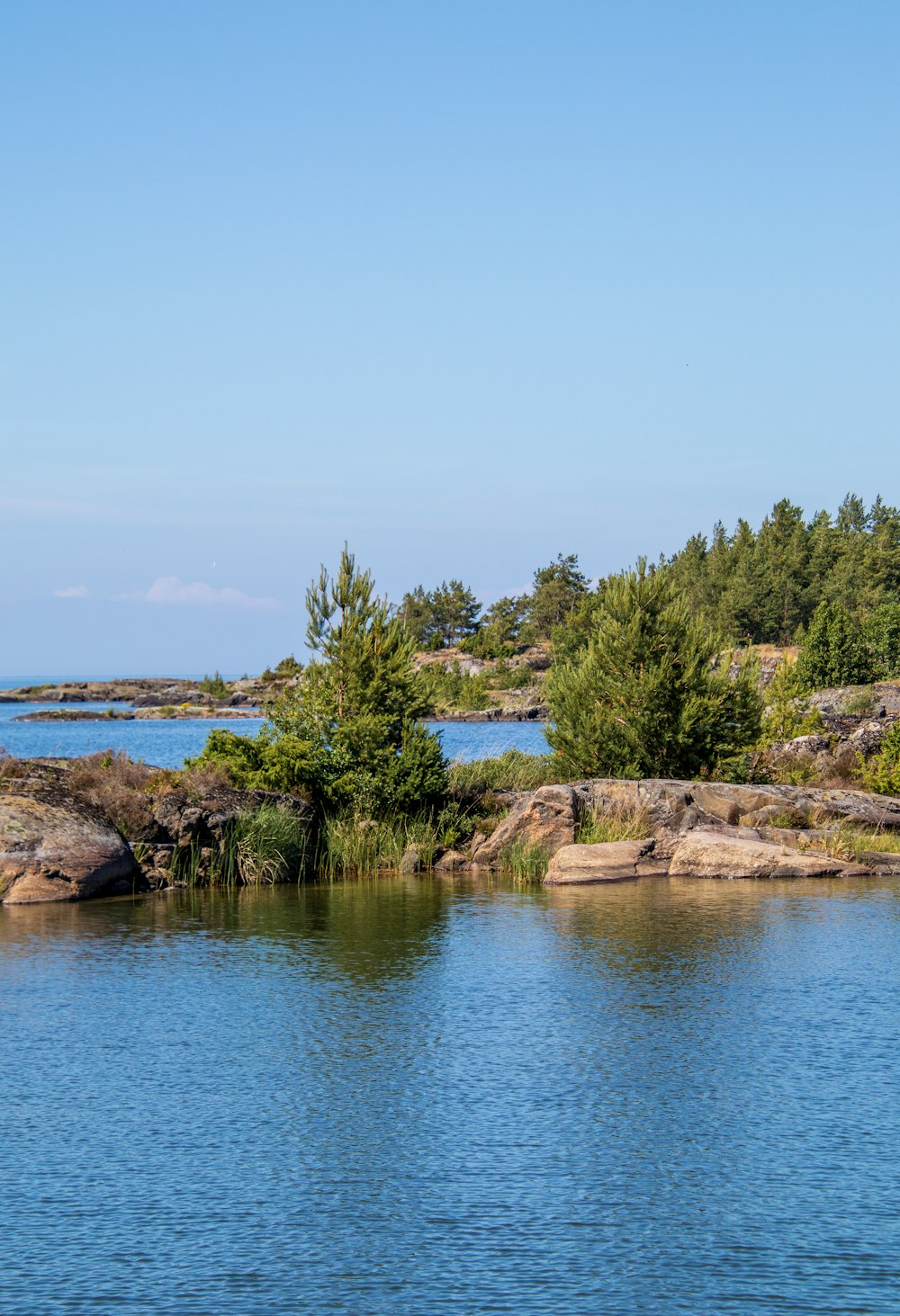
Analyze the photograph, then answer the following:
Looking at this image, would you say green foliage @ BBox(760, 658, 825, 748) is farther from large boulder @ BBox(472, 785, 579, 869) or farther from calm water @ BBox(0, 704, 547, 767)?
calm water @ BBox(0, 704, 547, 767)

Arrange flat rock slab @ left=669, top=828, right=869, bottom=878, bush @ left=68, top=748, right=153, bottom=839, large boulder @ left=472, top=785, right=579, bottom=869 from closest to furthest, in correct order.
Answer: flat rock slab @ left=669, top=828, right=869, bottom=878 < bush @ left=68, top=748, right=153, bottom=839 < large boulder @ left=472, top=785, right=579, bottom=869

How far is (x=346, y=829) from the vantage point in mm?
25875

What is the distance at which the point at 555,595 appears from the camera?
151875mm

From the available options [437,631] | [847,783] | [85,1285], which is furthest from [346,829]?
[437,631]

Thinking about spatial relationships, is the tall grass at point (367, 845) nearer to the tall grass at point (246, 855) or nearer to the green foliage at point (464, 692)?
the tall grass at point (246, 855)

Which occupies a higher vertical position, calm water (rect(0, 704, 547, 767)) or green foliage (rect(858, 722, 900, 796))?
green foliage (rect(858, 722, 900, 796))

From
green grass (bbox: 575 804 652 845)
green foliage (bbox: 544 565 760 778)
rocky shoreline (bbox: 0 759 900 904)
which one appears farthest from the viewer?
green foliage (bbox: 544 565 760 778)

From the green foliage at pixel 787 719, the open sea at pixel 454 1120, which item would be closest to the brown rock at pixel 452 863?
the open sea at pixel 454 1120

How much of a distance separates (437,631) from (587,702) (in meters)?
131

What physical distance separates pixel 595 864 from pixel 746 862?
110 inches

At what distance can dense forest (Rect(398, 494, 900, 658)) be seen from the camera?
363ft

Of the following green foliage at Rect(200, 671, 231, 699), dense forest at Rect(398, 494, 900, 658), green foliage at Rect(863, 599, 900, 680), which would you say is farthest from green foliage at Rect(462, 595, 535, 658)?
green foliage at Rect(863, 599, 900, 680)

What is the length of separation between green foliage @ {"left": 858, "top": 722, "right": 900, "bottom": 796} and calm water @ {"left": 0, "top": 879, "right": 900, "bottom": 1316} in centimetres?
1244

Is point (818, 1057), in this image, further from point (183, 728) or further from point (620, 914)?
point (183, 728)
